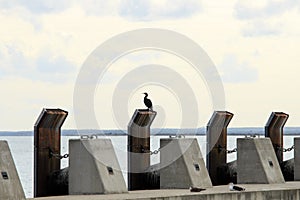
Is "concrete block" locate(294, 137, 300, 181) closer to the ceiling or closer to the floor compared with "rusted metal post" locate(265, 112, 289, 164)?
closer to the floor

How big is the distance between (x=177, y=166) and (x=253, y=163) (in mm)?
3905

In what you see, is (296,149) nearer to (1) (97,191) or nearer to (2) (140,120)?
(2) (140,120)

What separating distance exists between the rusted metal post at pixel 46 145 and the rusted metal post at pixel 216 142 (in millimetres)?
6956

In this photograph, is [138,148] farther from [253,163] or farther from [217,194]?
[217,194]

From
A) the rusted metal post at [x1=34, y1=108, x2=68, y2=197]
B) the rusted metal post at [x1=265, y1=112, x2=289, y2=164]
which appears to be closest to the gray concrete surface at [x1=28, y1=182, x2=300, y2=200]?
the rusted metal post at [x1=34, y1=108, x2=68, y2=197]

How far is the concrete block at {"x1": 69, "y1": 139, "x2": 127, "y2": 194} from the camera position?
88.3 feet

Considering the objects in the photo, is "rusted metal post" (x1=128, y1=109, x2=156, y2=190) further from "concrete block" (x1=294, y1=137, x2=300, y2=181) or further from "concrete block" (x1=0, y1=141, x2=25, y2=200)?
"concrete block" (x1=0, y1=141, x2=25, y2=200)

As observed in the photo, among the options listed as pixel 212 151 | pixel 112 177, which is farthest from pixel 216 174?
pixel 112 177

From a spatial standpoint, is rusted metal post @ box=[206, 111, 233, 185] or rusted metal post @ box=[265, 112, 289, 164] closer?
rusted metal post @ box=[206, 111, 233, 185]

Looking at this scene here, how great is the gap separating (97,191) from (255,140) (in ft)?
25.3

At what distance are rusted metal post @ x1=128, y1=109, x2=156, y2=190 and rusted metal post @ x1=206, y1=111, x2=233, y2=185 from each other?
3234 mm

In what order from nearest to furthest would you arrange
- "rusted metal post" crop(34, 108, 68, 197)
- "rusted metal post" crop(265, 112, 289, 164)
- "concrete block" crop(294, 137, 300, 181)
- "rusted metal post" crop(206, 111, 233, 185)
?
1. "rusted metal post" crop(34, 108, 68, 197)
2. "rusted metal post" crop(206, 111, 233, 185)
3. "concrete block" crop(294, 137, 300, 181)
4. "rusted metal post" crop(265, 112, 289, 164)

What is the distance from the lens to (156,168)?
31.2 metres

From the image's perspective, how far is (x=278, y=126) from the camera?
37281 mm
